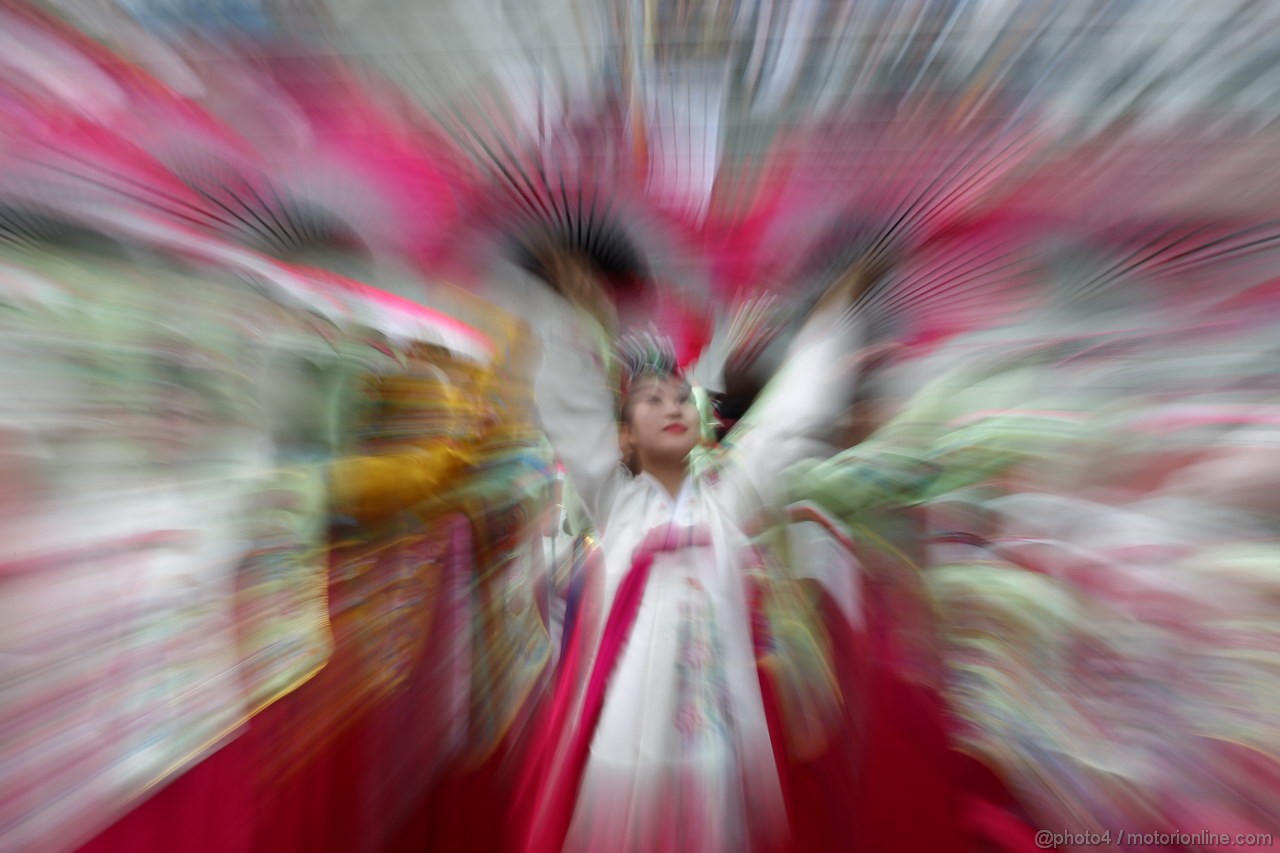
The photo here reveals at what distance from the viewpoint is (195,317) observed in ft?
1.51

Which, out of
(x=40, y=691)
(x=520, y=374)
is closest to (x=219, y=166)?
(x=520, y=374)

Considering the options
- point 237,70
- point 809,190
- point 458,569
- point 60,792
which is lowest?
point 60,792

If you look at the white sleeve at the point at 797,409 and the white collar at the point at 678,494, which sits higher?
the white sleeve at the point at 797,409

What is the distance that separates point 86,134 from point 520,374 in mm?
337

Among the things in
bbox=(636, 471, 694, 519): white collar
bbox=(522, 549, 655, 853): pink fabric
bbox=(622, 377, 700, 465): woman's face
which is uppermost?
bbox=(622, 377, 700, 465): woman's face

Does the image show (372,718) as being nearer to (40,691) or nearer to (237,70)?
(40,691)

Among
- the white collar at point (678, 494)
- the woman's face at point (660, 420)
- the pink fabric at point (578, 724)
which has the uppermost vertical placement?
the woman's face at point (660, 420)

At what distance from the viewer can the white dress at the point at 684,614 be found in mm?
397

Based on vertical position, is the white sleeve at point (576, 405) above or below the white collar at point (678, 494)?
above

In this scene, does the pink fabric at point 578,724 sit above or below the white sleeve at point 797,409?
below

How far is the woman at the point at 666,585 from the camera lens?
0.40 meters

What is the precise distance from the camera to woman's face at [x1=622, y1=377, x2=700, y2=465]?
0.45 meters

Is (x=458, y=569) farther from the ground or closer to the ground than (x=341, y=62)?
closer to the ground

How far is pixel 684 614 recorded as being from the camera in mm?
427
